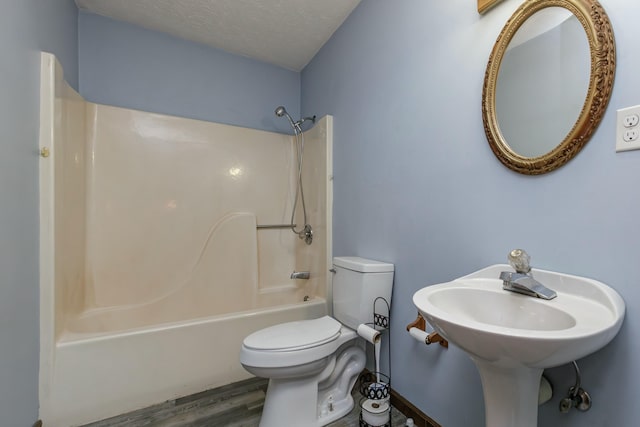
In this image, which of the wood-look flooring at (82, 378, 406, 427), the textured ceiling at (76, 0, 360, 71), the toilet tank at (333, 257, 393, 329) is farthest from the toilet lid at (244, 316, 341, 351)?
the textured ceiling at (76, 0, 360, 71)

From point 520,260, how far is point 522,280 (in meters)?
0.07

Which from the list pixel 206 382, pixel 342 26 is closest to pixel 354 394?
pixel 206 382

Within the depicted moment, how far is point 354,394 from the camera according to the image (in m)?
1.64

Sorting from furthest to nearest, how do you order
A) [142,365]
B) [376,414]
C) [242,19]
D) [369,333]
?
[242,19] → [142,365] → [369,333] → [376,414]

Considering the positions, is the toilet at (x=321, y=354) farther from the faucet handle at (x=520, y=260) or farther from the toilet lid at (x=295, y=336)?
the faucet handle at (x=520, y=260)

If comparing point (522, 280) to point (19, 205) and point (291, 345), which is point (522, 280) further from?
point (19, 205)

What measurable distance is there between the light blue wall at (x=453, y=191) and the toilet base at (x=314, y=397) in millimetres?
275

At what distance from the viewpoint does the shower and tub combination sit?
1400 millimetres

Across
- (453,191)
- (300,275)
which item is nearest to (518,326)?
(453,191)

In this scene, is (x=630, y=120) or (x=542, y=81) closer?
(x=630, y=120)

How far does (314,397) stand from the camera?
1.36 m

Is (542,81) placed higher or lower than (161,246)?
higher

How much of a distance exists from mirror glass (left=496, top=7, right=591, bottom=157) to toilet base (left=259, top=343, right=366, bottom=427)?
1.31 metres

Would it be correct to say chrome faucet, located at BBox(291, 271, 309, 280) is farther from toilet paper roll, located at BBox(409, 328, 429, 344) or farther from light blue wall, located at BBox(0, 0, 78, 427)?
light blue wall, located at BBox(0, 0, 78, 427)
